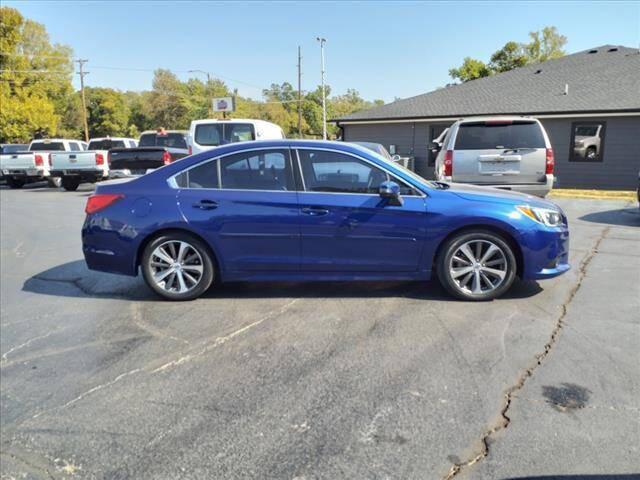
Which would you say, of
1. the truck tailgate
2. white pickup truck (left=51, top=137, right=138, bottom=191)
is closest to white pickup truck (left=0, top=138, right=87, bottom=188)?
white pickup truck (left=51, top=137, right=138, bottom=191)

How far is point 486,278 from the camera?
499 cm

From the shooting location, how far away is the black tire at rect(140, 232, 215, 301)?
516 cm

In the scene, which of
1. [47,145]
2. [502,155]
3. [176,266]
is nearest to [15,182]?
[47,145]

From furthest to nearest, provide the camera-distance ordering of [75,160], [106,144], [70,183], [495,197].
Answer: [106,144], [70,183], [75,160], [495,197]

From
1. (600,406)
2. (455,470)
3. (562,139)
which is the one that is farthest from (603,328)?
(562,139)

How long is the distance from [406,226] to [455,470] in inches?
107

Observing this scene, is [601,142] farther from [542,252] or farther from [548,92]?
[542,252]

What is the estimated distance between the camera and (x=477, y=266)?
4.99 m

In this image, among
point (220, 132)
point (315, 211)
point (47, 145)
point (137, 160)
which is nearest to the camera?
point (315, 211)

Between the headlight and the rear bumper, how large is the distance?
2.8 inches

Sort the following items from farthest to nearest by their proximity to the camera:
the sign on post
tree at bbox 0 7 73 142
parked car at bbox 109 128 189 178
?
1. tree at bbox 0 7 73 142
2. the sign on post
3. parked car at bbox 109 128 189 178

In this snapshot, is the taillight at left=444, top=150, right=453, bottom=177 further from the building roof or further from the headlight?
the building roof

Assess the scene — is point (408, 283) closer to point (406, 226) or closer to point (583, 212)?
point (406, 226)

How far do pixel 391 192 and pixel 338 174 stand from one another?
574 millimetres
